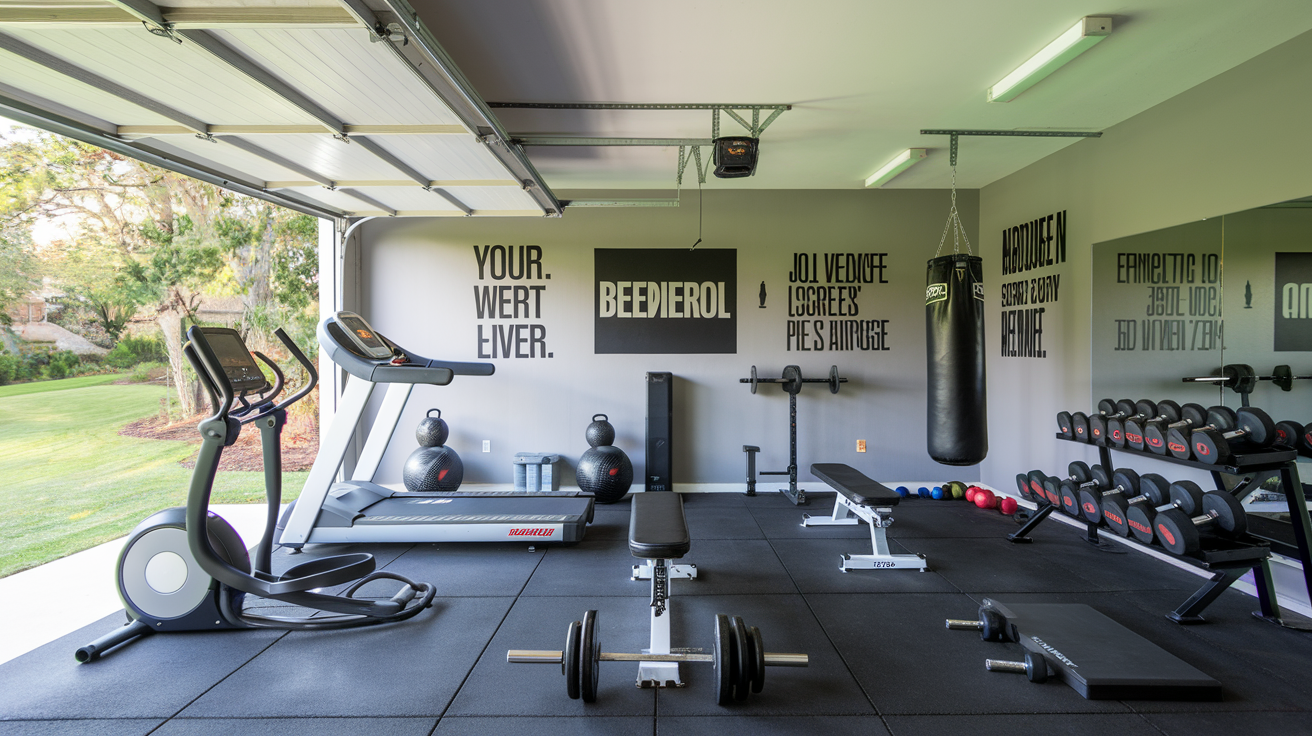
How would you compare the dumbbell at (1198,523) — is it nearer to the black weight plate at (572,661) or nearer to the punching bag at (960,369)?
the punching bag at (960,369)

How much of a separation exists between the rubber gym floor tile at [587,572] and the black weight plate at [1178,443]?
2.92m

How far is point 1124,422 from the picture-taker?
3240 mm

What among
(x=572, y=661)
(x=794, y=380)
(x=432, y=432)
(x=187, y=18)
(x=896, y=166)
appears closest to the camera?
(x=187, y=18)

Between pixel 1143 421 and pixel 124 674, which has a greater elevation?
pixel 1143 421

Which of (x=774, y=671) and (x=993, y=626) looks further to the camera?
(x=993, y=626)

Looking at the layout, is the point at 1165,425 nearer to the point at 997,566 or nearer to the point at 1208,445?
the point at 1208,445

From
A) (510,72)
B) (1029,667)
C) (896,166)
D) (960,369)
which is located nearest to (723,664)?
(1029,667)

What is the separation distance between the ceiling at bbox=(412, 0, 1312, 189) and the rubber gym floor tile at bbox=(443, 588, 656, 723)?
2.86 m

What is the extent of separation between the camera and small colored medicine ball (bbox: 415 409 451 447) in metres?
5.00

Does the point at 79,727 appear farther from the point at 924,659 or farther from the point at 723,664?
the point at 924,659

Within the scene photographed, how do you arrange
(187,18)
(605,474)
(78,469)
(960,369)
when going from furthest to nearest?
(78,469), (605,474), (960,369), (187,18)

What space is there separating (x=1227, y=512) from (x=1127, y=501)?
0.36m

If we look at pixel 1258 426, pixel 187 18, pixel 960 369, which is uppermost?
pixel 187 18

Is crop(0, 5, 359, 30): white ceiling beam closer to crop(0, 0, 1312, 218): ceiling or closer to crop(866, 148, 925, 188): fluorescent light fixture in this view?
crop(0, 0, 1312, 218): ceiling
